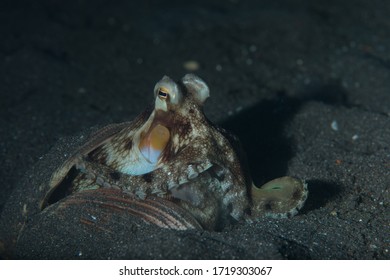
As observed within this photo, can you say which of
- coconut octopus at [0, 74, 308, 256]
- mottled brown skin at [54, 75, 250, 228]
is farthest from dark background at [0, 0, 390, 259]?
mottled brown skin at [54, 75, 250, 228]

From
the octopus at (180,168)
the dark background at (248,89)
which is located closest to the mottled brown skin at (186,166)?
the octopus at (180,168)

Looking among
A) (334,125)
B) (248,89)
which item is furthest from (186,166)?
(248,89)

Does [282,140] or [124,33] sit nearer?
[282,140]

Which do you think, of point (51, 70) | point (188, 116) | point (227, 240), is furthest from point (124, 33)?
point (227, 240)

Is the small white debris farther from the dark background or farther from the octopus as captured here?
the octopus

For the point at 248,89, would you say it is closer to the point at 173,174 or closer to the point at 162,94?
the point at 162,94

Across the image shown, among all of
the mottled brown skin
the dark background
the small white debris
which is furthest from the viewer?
the small white debris
